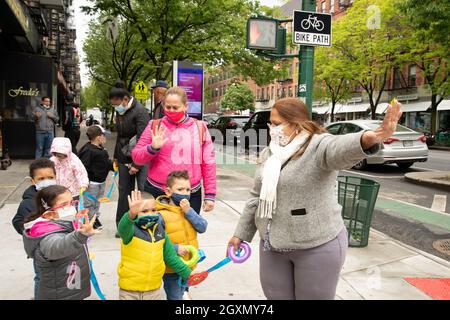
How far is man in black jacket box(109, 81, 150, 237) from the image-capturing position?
4844 mm

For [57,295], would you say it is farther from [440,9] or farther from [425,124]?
[425,124]

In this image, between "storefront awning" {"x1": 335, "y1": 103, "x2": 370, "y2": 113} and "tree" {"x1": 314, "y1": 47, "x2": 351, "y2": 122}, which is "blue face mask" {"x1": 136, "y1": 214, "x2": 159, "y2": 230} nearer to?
"tree" {"x1": 314, "y1": 47, "x2": 351, "y2": 122}

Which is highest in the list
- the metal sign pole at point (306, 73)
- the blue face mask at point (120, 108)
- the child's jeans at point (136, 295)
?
the metal sign pole at point (306, 73)

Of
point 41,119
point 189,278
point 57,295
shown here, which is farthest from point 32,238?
point 41,119

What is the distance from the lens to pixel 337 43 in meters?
34.1

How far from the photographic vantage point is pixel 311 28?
5848mm

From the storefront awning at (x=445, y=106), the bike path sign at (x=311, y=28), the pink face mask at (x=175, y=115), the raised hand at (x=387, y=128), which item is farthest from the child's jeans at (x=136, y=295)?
the storefront awning at (x=445, y=106)

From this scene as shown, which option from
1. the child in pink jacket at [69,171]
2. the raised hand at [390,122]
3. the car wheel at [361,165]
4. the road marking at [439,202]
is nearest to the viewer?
the raised hand at [390,122]

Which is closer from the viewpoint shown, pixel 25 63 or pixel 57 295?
pixel 57 295

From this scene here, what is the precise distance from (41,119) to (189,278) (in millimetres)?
9820

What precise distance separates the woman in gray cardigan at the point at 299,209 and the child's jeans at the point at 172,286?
0.92 m

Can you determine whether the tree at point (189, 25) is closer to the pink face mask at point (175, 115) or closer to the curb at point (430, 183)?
the curb at point (430, 183)

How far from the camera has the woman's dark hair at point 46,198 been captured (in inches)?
105

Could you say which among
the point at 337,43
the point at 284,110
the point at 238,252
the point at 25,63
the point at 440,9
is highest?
the point at 337,43
